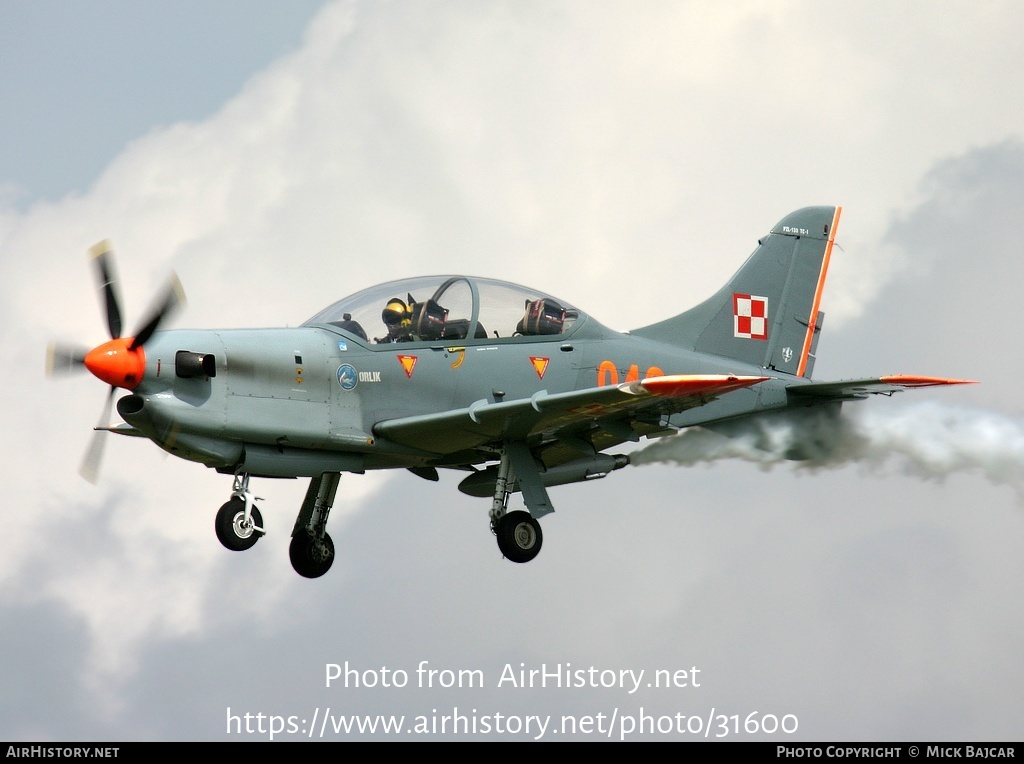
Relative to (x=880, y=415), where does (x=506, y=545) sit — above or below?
below

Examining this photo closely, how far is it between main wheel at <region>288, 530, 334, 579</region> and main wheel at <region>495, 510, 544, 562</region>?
2.27 meters

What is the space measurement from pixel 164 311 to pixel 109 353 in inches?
27.8

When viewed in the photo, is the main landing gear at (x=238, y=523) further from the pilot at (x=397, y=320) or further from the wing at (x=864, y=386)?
the wing at (x=864, y=386)

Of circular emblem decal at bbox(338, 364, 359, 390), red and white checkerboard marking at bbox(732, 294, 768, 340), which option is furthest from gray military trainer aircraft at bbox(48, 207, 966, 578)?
red and white checkerboard marking at bbox(732, 294, 768, 340)

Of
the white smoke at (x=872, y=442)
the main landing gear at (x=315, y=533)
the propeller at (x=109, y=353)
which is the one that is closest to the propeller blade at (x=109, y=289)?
the propeller at (x=109, y=353)

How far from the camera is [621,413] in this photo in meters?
18.9

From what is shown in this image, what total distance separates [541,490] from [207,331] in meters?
4.33

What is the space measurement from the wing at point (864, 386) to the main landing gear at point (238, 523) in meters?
7.44

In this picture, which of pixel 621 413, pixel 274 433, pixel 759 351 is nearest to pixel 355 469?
pixel 274 433

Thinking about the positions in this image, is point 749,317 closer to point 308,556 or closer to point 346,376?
Result: point 346,376

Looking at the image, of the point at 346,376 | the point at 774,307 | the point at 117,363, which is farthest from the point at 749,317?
the point at 117,363

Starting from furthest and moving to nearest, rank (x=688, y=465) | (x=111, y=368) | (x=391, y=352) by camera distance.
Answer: (x=688, y=465), (x=391, y=352), (x=111, y=368)

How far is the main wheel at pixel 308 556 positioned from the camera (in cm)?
1983

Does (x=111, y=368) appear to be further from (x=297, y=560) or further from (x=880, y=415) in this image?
(x=880, y=415)
